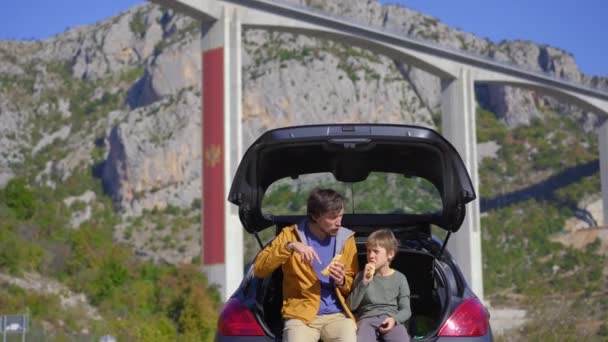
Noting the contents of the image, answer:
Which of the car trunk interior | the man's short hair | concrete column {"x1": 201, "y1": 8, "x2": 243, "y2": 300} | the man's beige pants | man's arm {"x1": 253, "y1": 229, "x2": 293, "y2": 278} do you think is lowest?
the man's beige pants

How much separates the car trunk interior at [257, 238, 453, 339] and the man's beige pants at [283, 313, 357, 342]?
11.9 inches

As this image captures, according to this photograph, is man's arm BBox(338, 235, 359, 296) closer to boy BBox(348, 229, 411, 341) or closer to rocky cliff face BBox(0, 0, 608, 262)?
boy BBox(348, 229, 411, 341)

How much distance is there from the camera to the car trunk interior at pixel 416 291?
245 inches

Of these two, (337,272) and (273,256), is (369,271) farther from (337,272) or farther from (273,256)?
(273,256)

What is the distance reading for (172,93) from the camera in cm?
12581

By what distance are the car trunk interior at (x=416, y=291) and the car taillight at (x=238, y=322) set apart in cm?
7

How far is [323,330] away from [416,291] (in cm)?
141

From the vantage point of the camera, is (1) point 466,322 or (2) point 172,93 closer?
(1) point 466,322

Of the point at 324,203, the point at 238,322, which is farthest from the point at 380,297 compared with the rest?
the point at 238,322

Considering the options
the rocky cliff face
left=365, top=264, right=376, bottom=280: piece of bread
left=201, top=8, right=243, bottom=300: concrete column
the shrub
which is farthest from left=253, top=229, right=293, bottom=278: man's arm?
the rocky cliff face

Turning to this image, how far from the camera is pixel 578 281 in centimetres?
8156

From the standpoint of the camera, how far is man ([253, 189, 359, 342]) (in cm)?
563

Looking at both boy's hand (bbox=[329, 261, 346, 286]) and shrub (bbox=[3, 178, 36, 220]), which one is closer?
boy's hand (bbox=[329, 261, 346, 286])

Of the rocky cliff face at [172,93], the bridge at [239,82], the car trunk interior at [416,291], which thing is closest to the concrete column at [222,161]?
the bridge at [239,82]
